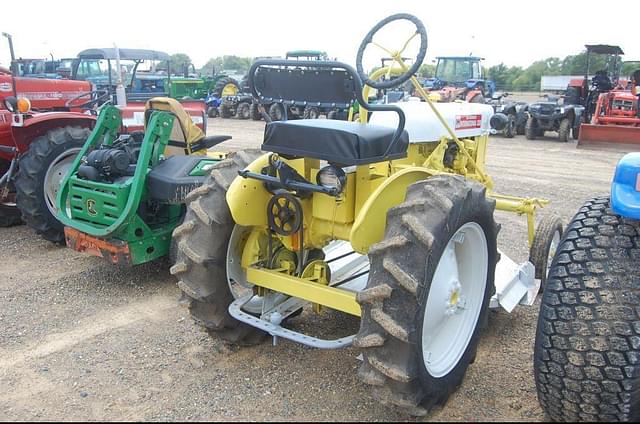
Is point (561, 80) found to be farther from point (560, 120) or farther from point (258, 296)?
point (258, 296)

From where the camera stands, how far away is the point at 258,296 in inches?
137

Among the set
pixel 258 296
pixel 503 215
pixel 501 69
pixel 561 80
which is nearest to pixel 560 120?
pixel 503 215

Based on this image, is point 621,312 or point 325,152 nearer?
point 621,312

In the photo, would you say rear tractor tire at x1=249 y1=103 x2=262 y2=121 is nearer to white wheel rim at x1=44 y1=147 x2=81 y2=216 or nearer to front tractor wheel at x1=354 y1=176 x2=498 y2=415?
white wheel rim at x1=44 y1=147 x2=81 y2=216

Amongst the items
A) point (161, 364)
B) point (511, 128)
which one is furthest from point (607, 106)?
point (161, 364)

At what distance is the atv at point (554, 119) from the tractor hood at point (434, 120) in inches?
437

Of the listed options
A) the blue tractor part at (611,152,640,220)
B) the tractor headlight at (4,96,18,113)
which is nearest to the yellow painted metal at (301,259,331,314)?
the blue tractor part at (611,152,640,220)

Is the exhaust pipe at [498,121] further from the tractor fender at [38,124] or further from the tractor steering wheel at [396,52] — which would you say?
the tractor fender at [38,124]

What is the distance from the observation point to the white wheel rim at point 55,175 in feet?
A: 18.1

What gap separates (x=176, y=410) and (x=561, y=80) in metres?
32.3

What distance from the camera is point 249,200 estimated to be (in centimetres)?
310

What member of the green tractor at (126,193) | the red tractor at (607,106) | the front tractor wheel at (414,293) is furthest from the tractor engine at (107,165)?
the red tractor at (607,106)

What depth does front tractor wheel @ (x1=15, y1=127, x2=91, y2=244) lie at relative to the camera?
A: 17.7 ft

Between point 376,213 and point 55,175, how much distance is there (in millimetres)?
4090
